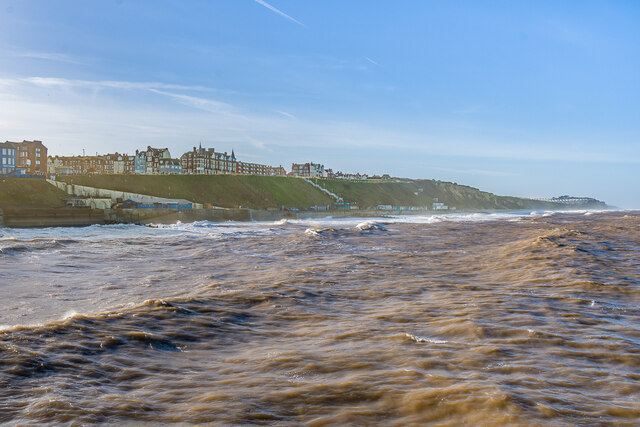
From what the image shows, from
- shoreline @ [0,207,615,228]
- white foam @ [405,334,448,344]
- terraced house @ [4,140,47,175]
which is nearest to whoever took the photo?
white foam @ [405,334,448,344]

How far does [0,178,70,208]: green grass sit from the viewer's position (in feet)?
217

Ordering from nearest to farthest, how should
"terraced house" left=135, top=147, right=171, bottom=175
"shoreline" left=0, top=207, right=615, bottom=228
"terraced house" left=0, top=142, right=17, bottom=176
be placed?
"shoreline" left=0, top=207, right=615, bottom=228, "terraced house" left=0, top=142, right=17, bottom=176, "terraced house" left=135, top=147, right=171, bottom=175

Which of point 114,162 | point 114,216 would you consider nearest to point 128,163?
point 114,162

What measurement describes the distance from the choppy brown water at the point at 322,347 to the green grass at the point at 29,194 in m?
54.5

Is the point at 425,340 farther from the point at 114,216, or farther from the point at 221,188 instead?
the point at 221,188

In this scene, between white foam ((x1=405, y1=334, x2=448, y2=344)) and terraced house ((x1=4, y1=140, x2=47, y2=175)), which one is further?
terraced house ((x1=4, y1=140, x2=47, y2=175))

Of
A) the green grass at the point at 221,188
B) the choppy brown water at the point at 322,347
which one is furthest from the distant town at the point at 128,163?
the choppy brown water at the point at 322,347

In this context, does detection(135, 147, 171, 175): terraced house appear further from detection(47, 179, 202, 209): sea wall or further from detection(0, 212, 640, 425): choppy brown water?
detection(0, 212, 640, 425): choppy brown water

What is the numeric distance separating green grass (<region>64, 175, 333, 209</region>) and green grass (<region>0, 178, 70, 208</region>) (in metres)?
15.3

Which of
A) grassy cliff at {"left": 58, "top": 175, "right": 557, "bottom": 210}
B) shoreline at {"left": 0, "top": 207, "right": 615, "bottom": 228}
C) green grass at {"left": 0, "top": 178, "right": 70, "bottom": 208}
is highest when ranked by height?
grassy cliff at {"left": 58, "top": 175, "right": 557, "bottom": 210}

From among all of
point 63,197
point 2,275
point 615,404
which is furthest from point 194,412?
point 63,197

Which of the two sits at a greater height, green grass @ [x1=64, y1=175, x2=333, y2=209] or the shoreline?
green grass @ [x1=64, y1=175, x2=333, y2=209]

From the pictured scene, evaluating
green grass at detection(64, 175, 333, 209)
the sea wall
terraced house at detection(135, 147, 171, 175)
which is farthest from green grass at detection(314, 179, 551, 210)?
the sea wall

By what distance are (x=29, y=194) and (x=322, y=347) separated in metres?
74.1
